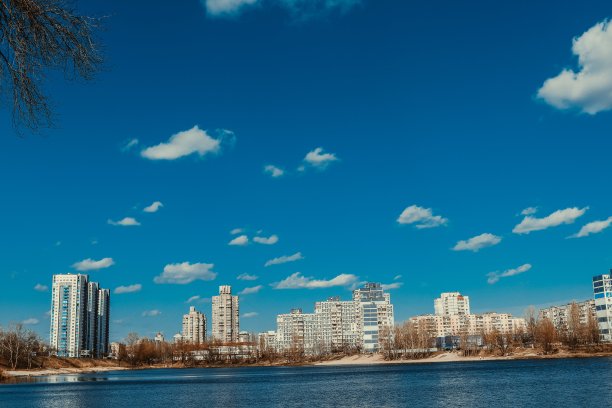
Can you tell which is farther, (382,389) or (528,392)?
(382,389)

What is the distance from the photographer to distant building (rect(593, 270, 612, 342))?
177750mm

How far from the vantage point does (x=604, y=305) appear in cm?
18025

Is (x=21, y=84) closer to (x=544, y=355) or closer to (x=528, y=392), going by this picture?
(x=528, y=392)

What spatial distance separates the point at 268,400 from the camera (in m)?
74.8

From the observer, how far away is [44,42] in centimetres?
782

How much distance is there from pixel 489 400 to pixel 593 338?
139547mm

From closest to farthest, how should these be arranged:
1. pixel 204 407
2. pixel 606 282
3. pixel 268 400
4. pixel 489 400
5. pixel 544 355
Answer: pixel 489 400 → pixel 204 407 → pixel 268 400 → pixel 606 282 → pixel 544 355

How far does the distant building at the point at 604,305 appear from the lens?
177750 millimetres

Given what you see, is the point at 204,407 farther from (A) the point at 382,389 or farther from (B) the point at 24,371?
(B) the point at 24,371

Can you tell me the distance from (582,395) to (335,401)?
86.2 ft

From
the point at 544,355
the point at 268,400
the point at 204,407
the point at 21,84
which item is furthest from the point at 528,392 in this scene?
the point at 544,355

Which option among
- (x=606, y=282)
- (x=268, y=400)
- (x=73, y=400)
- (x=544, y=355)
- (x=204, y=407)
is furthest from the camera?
(x=544, y=355)

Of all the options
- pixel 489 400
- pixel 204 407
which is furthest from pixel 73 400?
pixel 489 400

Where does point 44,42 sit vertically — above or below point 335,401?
above
